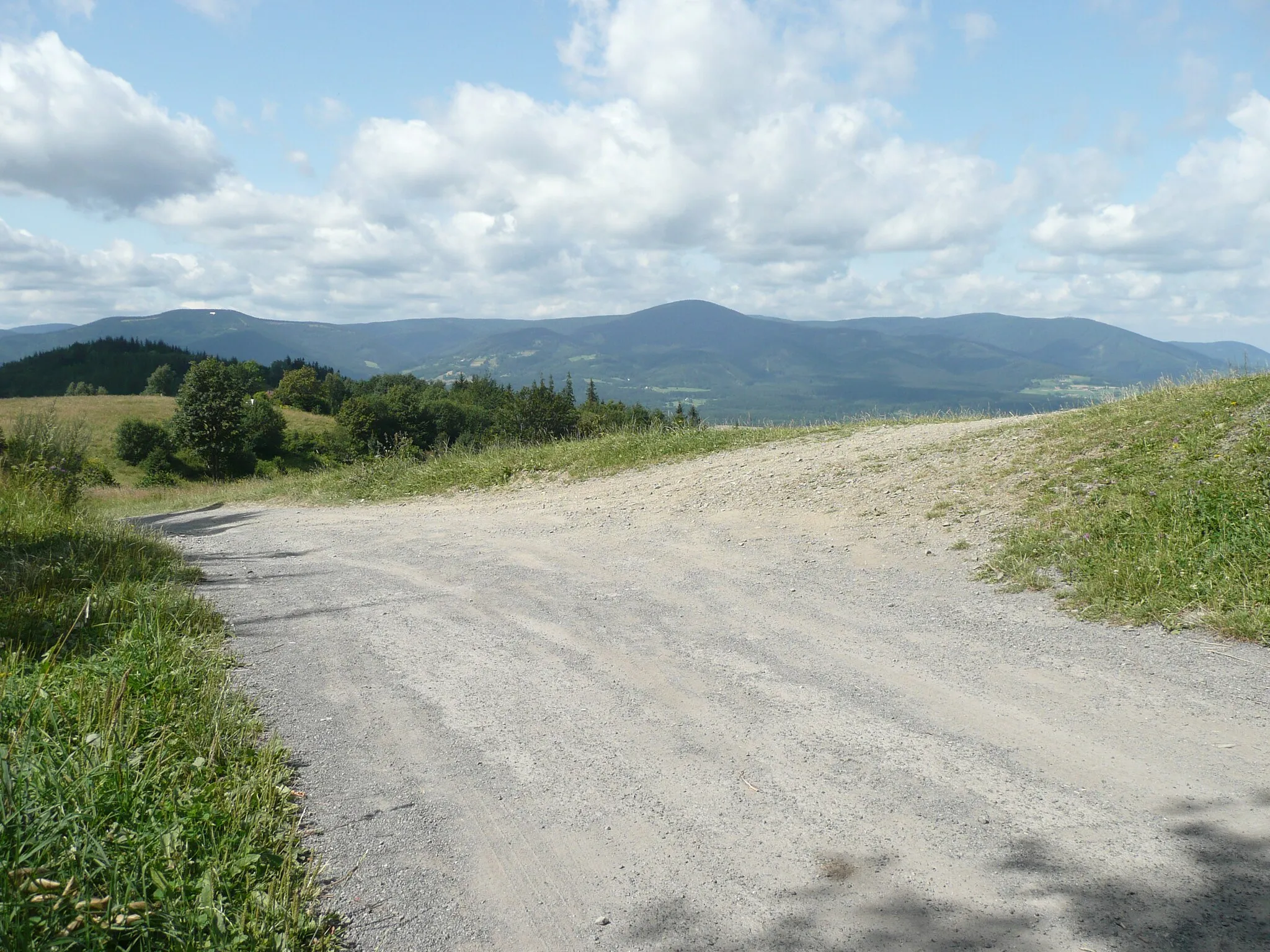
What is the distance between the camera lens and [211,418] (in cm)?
7975

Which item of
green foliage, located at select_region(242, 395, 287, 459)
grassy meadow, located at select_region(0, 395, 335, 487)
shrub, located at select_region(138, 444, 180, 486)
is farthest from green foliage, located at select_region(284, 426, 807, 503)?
green foliage, located at select_region(242, 395, 287, 459)

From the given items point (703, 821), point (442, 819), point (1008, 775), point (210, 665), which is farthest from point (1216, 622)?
point (210, 665)

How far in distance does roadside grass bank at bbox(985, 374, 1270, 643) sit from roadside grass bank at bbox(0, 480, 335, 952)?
5.75 m

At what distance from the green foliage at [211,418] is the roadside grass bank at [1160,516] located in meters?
84.2

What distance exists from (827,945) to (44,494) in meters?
11.5

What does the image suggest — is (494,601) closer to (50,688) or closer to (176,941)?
(50,688)

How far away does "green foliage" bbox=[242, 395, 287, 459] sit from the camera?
286ft

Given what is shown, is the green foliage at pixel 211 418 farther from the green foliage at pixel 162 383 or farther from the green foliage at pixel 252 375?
the green foliage at pixel 162 383

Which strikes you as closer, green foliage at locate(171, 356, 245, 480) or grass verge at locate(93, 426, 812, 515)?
grass verge at locate(93, 426, 812, 515)

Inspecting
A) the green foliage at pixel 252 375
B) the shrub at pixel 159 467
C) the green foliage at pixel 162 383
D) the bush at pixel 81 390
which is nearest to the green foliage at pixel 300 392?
the green foliage at pixel 252 375

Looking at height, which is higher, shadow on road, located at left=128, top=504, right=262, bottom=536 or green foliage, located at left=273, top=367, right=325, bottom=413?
green foliage, located at left=273, top=367, right=325, bottom=413

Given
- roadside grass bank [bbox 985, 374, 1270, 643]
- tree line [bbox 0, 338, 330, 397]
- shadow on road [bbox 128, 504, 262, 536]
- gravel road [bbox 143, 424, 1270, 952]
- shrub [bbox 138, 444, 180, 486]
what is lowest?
shrub [bbox 138, 444, 180, 486]

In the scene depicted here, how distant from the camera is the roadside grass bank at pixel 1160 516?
234 inches

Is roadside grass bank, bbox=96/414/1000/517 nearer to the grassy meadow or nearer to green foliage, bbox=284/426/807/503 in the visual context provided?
green foliage, bbox=284/426/807/503
